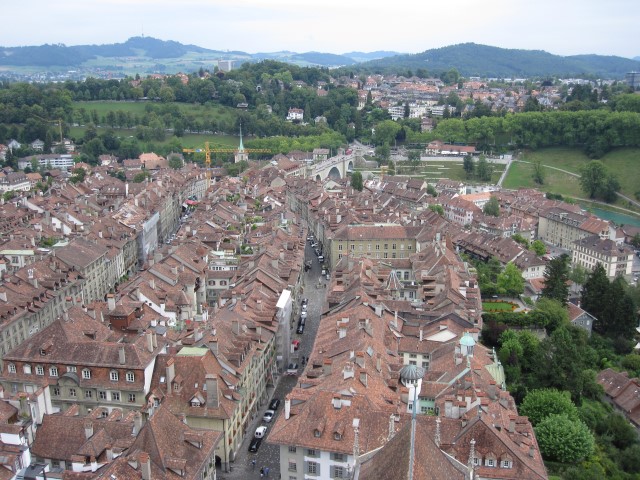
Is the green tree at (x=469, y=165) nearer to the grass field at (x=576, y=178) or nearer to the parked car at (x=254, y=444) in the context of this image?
the grass field at (x=576, y=178)

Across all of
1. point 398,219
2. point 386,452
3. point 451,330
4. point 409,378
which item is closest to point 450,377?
point 409,378

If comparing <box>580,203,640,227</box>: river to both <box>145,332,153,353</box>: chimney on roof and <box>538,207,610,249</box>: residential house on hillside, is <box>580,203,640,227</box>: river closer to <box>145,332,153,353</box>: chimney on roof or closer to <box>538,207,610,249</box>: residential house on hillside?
<box>538,207,610,249</box>: residential house on hillside

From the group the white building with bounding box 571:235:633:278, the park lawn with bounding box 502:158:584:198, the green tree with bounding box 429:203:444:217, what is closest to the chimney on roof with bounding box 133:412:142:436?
the white building with bounding box 571:235:633:278

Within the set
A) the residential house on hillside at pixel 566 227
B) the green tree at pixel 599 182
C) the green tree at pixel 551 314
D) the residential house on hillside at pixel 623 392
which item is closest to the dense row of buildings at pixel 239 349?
the green tree at pixel 551 314

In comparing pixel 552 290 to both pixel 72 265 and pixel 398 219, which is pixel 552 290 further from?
pixel 72 265

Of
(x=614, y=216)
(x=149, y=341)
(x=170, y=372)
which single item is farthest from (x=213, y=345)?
(x=614, y=216)
